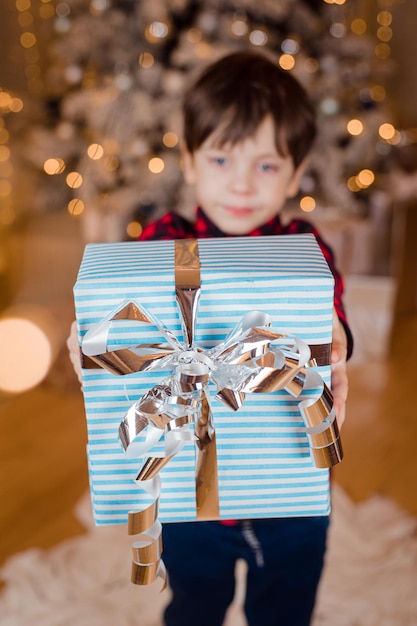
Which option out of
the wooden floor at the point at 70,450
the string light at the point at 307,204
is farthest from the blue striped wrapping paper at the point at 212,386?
the string light at the point at 307,204

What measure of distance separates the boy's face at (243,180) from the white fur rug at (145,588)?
0.79 m

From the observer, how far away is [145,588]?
130 centimetres

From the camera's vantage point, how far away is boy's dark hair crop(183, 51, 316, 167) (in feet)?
2.81

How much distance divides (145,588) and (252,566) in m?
0.49

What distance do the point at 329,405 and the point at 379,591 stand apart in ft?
2.89

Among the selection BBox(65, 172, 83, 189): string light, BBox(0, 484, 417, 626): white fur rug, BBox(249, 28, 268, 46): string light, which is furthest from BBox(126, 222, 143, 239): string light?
BBox(0, 484, 417, 626): white fur rug

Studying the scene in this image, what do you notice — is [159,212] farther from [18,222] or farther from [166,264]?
[166,264]

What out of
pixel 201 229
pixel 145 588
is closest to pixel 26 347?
pixel 145 588

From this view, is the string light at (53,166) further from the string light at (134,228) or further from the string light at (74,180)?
the string light at (134,228)

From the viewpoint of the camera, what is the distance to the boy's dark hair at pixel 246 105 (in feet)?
2.81

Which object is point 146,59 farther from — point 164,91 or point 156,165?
point 156,165

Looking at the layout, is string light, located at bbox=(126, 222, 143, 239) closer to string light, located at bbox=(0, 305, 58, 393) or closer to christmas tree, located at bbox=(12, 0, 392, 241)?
christmas tree, located at bbox=(12, 0, 392, 241)

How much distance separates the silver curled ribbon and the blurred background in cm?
112

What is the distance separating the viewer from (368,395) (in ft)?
6.51
